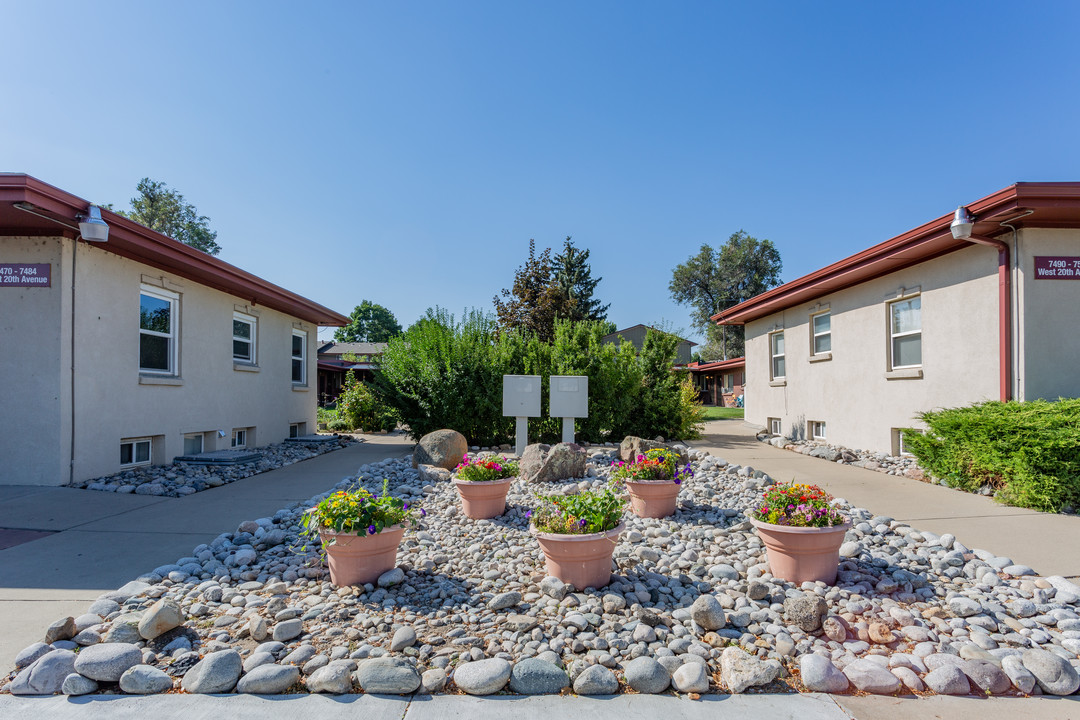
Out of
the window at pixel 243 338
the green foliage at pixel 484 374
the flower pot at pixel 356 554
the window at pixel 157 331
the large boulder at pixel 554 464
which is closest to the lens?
the flower pot at pixel 356 554

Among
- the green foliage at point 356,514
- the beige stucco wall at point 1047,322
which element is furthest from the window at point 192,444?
the beige stucco wall at point 1047,322

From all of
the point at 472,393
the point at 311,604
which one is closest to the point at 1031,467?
the point at 311,604

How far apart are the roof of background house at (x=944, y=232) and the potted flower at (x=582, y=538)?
19.6ft

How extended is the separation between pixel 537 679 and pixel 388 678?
2.32ft

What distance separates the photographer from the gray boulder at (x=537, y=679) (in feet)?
8.70

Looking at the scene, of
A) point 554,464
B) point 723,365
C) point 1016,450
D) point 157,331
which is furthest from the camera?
point 723,365

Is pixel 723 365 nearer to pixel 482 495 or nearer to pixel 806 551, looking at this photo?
pixel 482 495

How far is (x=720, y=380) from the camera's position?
35000 mm

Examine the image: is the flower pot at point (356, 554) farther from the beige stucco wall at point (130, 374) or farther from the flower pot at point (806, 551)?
the beige stucco wall at point (130, 374)

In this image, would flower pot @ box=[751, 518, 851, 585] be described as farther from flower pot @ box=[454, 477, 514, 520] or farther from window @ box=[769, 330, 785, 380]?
window @ box=[769, 330, 785, 380]

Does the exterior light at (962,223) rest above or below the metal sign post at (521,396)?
above

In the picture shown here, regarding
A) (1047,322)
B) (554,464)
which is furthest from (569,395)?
(1047,322)

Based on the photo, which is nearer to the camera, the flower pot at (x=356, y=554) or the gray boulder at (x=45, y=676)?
the gray boulder at (x=45, y=676)

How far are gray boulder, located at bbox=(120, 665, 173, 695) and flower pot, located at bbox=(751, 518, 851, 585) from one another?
357 centimetres
